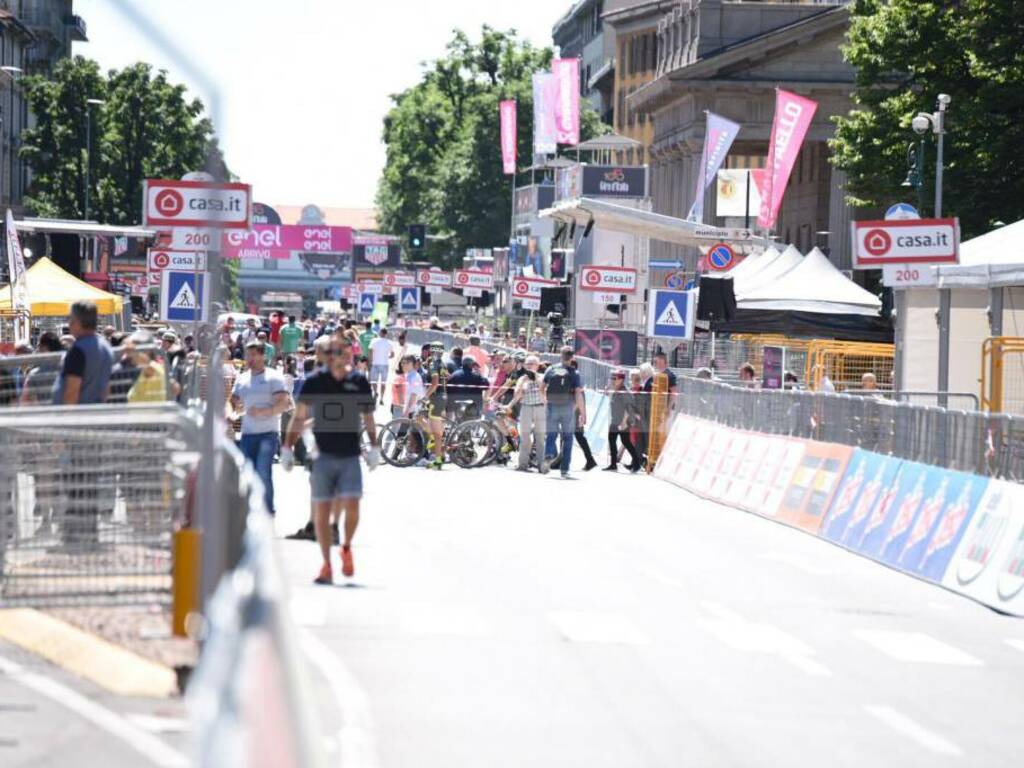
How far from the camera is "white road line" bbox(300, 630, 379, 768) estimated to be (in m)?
8.96

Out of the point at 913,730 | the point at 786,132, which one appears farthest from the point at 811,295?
the point at 913,730

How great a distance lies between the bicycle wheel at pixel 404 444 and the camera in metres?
31.2

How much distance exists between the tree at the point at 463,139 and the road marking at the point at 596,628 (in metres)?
99.3

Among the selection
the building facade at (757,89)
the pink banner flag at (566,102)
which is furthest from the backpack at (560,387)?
the pink banner flag at (566,102)

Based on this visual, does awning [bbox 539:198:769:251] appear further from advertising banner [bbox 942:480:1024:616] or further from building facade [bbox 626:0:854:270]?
advertising banner [bbox 942:480:1024:616]

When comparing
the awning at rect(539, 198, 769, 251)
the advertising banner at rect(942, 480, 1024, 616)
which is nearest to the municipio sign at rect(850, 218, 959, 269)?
the advertising banner at rect(942, 480, 1024, 616)

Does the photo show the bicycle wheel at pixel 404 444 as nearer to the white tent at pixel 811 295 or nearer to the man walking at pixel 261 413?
the white tent at pixel 811 295

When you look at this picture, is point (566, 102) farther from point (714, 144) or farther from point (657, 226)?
point (657, 226)

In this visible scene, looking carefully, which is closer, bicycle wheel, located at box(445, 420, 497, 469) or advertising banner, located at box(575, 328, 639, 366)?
bicycle wheel, located at box(445, 420, 497, 469)

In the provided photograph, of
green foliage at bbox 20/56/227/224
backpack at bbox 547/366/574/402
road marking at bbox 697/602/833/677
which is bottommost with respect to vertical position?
road marking at bbox 697/602/833/677

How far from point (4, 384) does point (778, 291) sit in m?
22.8

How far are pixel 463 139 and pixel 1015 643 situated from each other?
4036 inches

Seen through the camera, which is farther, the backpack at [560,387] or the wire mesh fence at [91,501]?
the backpack at [560,387]

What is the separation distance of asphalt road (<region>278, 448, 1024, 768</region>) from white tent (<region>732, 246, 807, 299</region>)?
67.9 feet
